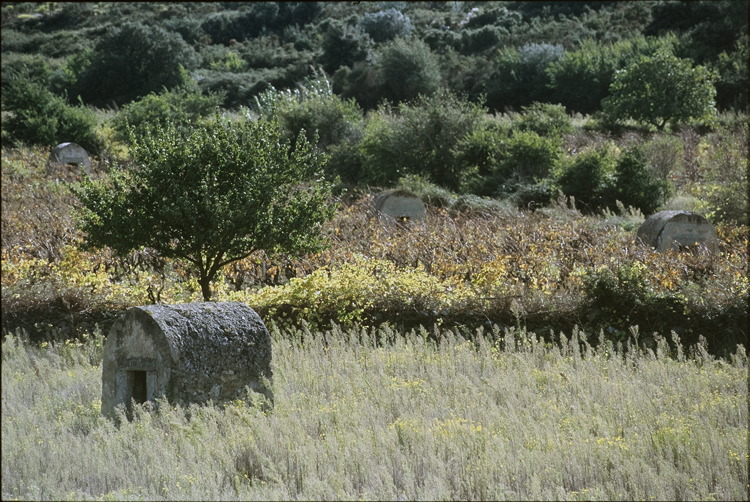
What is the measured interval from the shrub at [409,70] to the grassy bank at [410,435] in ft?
90.6

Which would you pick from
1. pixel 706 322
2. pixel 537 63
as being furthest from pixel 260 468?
pixel 537 63

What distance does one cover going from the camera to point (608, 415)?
482 cm

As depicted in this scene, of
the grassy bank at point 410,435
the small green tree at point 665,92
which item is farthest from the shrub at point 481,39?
the grassy bank at point 410,435

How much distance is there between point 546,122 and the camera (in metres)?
21.1

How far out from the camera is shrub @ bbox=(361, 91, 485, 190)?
19297 mm

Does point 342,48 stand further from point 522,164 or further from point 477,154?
point 522,164

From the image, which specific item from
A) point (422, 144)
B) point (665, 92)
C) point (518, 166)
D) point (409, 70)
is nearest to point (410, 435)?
point (518, 166)

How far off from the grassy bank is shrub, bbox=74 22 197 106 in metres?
31.9

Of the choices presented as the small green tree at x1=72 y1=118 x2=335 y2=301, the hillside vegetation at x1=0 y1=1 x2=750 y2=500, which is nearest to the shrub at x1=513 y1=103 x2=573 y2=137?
the hillside vegetation at x1=0 y1=1 x2=750 y2=500

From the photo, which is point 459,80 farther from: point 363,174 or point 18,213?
point 18,213

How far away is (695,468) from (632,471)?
Result: 0.43 m

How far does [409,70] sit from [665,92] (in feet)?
41.1

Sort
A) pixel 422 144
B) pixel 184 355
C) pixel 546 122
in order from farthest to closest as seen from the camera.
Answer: pixel 546 122 → pixel 422 144 → pixel 184 355

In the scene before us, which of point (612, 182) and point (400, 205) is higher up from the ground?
point (612, 182)
